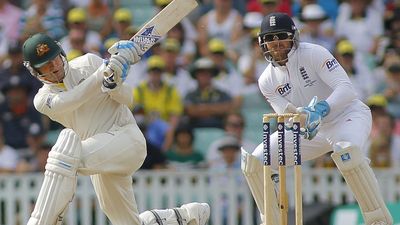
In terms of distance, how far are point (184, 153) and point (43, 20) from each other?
2034 mm

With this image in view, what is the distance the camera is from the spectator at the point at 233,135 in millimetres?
10938

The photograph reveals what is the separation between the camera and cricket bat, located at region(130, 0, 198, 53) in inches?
304

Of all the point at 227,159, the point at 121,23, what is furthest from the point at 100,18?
the point at 227,159

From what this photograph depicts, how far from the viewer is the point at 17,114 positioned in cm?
1149

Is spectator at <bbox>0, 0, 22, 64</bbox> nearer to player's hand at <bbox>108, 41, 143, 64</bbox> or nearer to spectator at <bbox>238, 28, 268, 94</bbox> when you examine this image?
spectator at <bbox>238, 28, 268, 94</bbox>

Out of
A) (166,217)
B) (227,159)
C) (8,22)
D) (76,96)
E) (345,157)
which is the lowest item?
(166,217)

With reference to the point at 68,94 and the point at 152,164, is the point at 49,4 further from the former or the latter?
the point at 68,94

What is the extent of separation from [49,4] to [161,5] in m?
1.03

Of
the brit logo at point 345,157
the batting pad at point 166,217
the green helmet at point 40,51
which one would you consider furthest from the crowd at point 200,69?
the green helmet at point 40,51

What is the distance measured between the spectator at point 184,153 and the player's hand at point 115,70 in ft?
11.4

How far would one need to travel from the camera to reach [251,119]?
11.5 m

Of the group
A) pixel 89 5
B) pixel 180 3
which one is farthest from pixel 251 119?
pixel 180 3

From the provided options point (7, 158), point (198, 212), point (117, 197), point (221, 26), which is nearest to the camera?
point (117, 197)

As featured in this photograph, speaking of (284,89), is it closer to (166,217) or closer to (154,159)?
(166,217)
